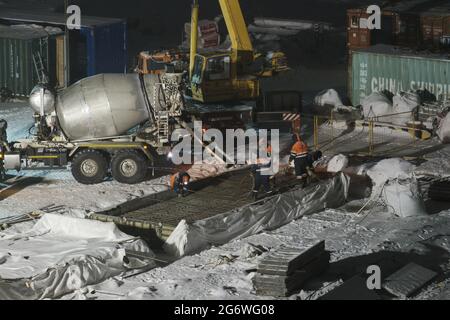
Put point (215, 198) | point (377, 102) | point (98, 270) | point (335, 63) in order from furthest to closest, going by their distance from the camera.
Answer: point (335, 63)
point (377, 102)
point (215, 198)
point (98, 270)

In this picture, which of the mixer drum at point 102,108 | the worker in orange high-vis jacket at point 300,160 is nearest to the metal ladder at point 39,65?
the mixer drum at point 102,108

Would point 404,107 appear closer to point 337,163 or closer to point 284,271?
→ point 337,163

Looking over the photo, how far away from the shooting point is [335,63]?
44094 millimetres

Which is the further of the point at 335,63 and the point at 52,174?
the point at 335,63

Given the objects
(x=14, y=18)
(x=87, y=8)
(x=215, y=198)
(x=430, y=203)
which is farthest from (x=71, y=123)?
(x=87, y=8)

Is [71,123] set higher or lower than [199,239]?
higher

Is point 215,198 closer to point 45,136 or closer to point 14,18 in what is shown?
point 45,136

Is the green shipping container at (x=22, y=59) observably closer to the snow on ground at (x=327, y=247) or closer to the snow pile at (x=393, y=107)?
the snow pile at (x=393, y=107)

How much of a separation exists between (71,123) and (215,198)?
484cm

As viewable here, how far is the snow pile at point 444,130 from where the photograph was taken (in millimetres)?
28797

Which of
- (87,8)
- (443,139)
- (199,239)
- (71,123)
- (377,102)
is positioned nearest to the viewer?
(199,239)

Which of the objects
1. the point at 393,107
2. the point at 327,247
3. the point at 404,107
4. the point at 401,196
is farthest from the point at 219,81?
the point at 327,247

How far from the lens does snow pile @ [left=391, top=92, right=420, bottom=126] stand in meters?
30.7

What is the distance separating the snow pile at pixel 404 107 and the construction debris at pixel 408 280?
13526 millimetres
